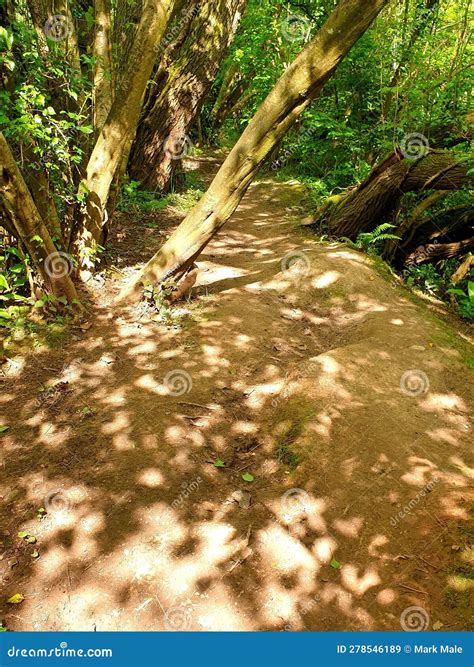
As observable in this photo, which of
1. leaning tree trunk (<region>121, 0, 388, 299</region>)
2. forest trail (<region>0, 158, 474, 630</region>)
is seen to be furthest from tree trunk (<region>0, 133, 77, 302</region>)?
leaning tree trunk (<region>121, 0, 388, 299</region>)

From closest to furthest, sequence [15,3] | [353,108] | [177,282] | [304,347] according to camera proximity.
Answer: [15,3] < [304,347] < [177,282] < [353,108]

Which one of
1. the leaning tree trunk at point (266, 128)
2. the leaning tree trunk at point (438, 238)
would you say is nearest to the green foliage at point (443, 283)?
the leaning tree trunk at point (438, 238)

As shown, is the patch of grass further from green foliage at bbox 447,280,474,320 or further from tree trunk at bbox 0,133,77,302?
green foliage at bbox 447,280,474,320

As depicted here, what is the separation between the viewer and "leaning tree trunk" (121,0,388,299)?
4750 millimetres

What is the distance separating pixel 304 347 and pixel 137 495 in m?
2.91

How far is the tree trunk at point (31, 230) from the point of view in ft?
15.3

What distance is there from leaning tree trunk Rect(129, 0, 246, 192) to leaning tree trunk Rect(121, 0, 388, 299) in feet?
18.2

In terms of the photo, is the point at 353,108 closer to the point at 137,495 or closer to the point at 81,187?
the point at 81,187

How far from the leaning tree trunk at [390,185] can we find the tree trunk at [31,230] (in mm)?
5326

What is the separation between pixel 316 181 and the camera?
1177 cm

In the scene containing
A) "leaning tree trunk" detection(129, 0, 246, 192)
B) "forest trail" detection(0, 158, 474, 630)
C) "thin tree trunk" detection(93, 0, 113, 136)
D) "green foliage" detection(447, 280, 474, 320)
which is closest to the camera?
"forest trail" detection(0, 158, 474, 630)

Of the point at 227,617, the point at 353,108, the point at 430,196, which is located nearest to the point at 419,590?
the point at 227,617

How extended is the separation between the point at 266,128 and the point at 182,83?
245 inches

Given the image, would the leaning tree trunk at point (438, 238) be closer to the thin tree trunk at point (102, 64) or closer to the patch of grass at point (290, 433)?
the patch of grass at point (290, 433)
